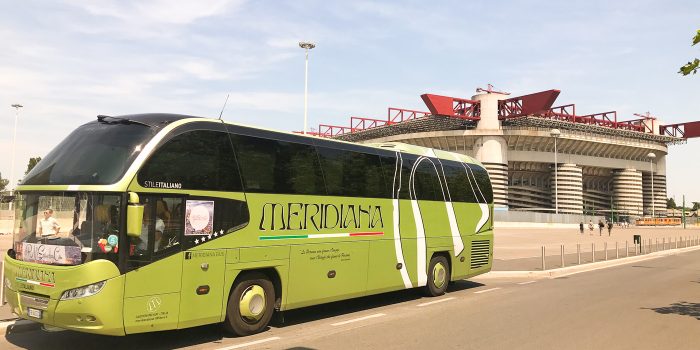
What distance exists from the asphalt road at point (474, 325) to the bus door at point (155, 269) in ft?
2.88

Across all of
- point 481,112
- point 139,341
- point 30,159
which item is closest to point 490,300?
point 139,341

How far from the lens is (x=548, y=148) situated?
9125cm

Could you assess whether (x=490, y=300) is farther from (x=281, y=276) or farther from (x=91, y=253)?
(x=91, y=253)

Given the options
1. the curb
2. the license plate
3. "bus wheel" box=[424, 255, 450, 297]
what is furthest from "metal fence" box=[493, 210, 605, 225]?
the license plate

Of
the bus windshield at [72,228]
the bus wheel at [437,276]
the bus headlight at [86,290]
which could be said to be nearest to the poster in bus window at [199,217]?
the bus windshield at [72,228]

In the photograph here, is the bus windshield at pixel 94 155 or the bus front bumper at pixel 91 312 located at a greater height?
the bus windshield at pixel 94 155

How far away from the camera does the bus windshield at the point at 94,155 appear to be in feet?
21.7

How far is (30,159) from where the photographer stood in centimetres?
9862

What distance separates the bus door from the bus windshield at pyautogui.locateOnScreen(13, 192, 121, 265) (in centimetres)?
33

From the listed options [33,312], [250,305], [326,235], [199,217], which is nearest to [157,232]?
[199,217]

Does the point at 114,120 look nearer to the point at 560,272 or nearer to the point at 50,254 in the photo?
the point at 50,254

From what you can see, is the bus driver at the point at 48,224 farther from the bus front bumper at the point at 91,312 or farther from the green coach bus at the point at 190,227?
the bus front bumper at the point at 91,312

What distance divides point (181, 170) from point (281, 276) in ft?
8.08

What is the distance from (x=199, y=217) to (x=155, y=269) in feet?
3.03
